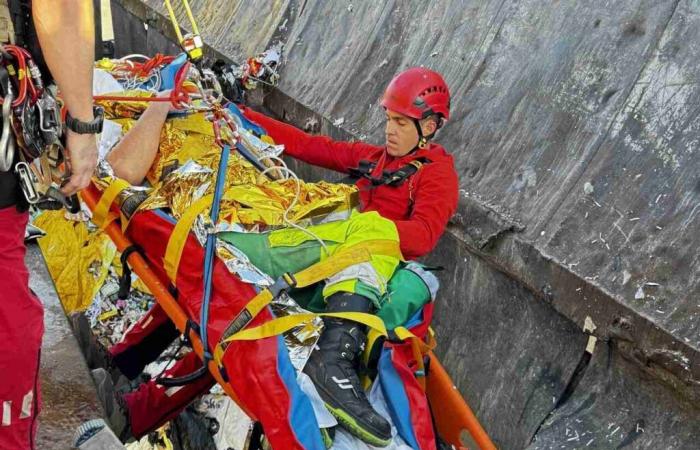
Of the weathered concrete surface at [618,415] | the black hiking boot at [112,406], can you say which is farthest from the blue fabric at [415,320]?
the black hiking boot at [112,406]

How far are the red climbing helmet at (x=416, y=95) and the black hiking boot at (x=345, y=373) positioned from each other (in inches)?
53.2

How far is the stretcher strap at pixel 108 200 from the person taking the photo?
3508 millimetres

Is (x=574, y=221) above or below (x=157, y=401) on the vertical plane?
above

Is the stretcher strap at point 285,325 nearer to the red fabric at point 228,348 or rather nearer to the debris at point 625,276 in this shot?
the red fabric at point 228,348

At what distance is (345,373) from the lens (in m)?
2.85

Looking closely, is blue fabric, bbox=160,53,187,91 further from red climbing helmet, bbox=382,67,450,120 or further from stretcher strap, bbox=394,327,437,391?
stretcher strap, bbox=394,327,437,391

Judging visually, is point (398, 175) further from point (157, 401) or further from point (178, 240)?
point (157, 401)

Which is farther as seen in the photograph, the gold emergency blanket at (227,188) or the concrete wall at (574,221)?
the gold emergency blanket at (227,188)

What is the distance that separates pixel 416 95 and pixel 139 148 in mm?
1397

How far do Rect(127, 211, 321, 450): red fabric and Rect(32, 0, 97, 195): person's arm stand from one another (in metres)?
0.91

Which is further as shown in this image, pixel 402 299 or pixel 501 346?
pixel 501 346

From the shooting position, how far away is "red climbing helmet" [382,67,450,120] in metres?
4.08

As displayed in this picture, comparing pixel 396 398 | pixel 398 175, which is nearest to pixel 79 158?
pixel 396 398

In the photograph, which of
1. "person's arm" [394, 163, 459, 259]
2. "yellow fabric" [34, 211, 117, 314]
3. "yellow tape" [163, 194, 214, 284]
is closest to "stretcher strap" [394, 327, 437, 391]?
"person's arm" [394, 163, 459, 259]
